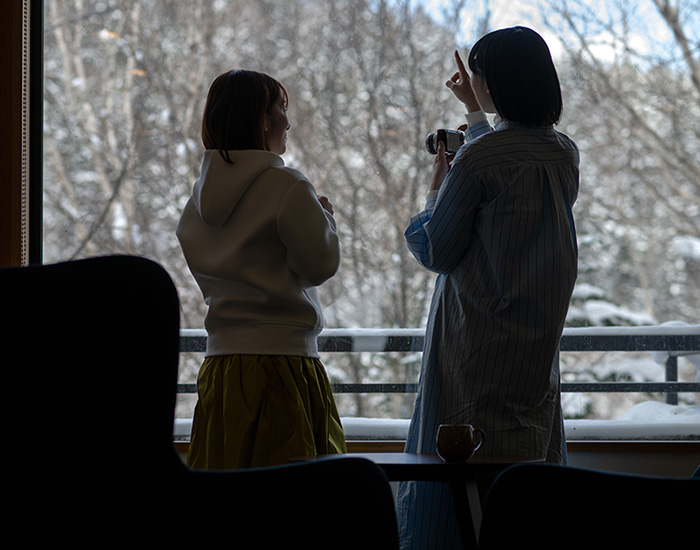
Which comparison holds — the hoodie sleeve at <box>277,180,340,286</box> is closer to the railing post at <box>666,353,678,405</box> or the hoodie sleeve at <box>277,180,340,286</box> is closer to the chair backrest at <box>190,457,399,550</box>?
the chair backrest at <box>190,457,399,550</box>

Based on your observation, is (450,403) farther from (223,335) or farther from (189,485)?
(189,485)

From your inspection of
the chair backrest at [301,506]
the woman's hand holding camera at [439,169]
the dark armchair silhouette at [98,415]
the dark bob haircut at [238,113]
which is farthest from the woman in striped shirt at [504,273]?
the dark armchair silhouette at [98,415]

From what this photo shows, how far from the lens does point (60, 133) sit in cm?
245

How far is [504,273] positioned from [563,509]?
0.87 m

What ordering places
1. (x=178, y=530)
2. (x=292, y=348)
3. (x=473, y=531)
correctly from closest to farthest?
(x=178, y=530) → (x=473, y=531) → (x=292, y=348)

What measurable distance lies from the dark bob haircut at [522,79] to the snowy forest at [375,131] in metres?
0.85

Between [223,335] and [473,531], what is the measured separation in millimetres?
617

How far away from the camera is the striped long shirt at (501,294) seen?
152cm

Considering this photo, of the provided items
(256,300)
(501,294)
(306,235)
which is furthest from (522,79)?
(256,300)

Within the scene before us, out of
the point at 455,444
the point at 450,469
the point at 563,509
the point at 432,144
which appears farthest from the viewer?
the point at 432,144

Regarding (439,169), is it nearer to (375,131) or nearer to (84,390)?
(375,131)

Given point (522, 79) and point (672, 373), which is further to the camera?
point (672, 373)

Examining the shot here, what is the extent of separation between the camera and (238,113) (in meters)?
1.60

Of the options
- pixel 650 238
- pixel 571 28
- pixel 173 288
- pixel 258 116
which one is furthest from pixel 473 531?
pixel 571 28
